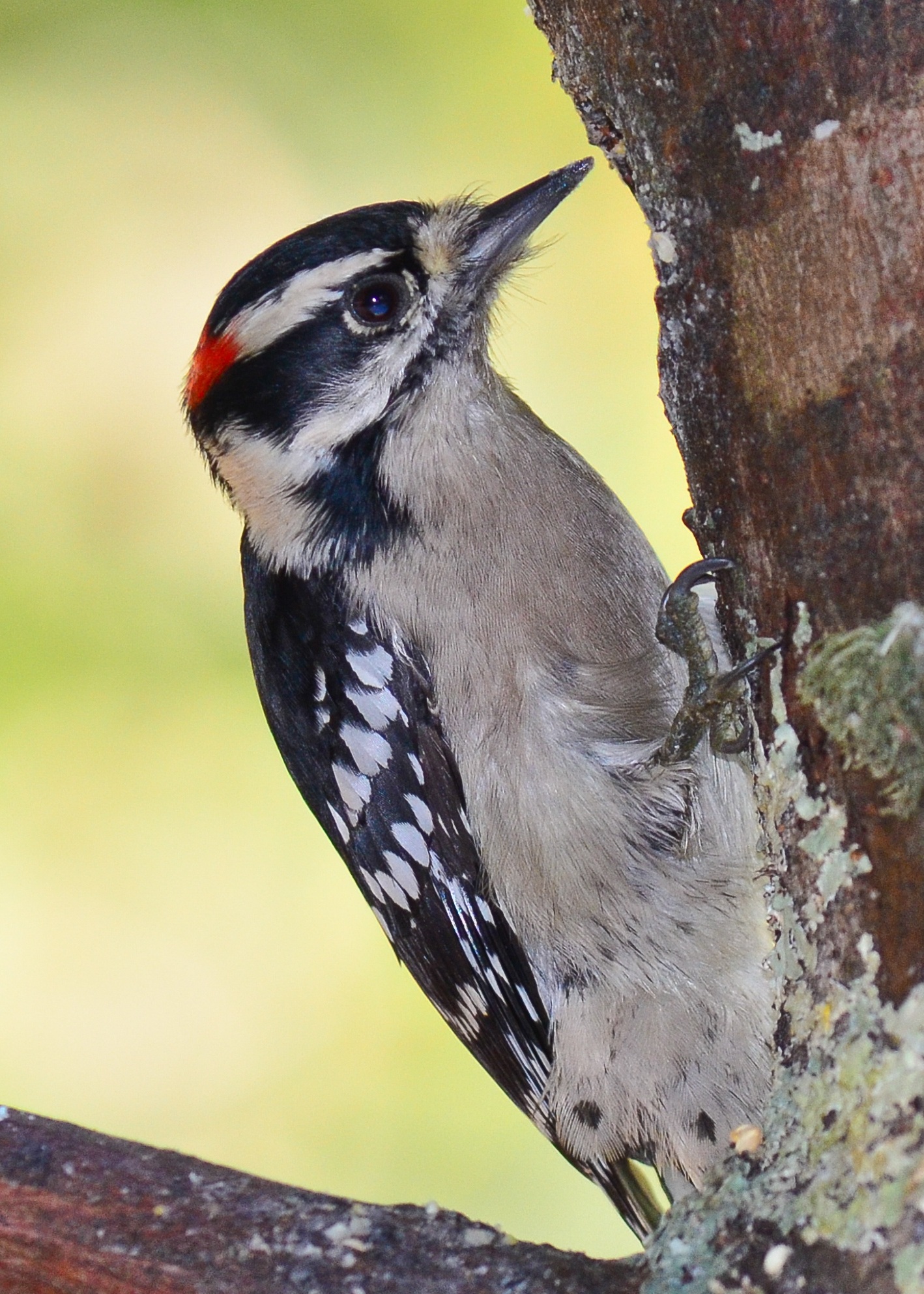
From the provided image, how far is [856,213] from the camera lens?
70.9 inches

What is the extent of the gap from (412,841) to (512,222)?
139cm

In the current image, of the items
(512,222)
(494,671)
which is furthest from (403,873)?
(512,222)

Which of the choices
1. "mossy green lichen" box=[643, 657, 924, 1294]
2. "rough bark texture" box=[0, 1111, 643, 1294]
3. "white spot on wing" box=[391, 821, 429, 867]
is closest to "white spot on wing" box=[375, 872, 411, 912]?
"white spot on wing" box=[391, 821, 429, 867]

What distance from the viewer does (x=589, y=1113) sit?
10.5 feet

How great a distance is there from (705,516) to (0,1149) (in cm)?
136

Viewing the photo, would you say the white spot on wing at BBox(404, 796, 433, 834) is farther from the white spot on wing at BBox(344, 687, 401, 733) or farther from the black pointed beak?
the black pointed beak

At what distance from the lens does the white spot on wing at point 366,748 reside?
3.10 meters

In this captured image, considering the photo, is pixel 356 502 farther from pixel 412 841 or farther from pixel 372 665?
pixel 412 841

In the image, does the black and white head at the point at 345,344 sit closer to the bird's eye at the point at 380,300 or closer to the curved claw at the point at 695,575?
the bird's eye at the point at 380,300

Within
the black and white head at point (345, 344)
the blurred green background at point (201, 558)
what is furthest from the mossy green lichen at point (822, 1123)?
the blurred green background at point (201, 558)

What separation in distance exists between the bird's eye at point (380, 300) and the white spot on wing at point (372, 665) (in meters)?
0.68

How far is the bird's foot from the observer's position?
8.13ft

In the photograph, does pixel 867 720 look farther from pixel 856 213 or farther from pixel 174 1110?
pixel 174 1110

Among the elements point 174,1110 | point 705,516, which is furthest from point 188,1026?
point 705,516
